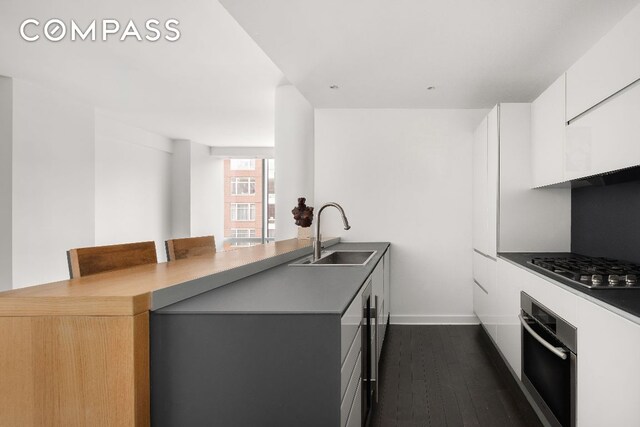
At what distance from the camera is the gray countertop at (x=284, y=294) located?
1261 millimetres

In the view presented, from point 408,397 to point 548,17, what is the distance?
2351mm

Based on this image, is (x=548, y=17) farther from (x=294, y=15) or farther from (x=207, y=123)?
(x=207, y=123)

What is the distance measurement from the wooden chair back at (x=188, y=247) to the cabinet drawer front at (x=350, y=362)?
1.29m

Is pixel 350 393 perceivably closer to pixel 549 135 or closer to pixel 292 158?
pixel 549 135

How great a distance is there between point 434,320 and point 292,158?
7.54 feet

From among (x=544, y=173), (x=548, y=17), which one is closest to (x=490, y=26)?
(x=548, y=17)

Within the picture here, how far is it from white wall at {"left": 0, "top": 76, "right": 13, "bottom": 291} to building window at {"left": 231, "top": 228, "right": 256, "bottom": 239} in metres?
6.45

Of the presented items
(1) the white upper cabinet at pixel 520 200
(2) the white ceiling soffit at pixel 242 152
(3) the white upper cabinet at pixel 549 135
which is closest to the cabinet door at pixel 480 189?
(1) the white upper cabinet at pixel 520 200

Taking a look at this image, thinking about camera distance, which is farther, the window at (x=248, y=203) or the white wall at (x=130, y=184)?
the window at (x=248, y=203)

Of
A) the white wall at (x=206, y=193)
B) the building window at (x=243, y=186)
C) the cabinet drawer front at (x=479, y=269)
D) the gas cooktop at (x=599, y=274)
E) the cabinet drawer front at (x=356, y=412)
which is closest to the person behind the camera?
the cabinet drawer front at (x=356, y=412)

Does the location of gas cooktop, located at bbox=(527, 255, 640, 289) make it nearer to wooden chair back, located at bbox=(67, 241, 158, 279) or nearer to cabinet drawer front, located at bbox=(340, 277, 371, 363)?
cabinet drawer front, located at bbox=(340, 277, 371, 363)

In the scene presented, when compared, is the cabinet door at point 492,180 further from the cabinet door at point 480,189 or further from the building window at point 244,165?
the building window at point 244,165

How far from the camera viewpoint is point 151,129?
789 centimetres

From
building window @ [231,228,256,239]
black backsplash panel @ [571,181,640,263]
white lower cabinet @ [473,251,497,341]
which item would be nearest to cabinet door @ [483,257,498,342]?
white lower cabinet @ [473,251,497,341]
